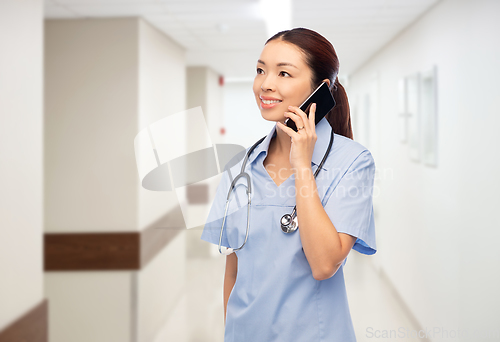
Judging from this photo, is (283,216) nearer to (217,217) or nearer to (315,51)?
(217,217)

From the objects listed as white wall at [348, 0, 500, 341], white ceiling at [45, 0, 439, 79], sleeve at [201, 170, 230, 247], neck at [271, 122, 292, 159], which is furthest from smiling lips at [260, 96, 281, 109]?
white ceiling at [45, 0, 439, 79]

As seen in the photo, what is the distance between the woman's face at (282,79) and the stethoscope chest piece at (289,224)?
219mm

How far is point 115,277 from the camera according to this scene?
349cm

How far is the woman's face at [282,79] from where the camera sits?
92 centimetres

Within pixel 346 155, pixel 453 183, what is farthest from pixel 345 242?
pixel 453 183

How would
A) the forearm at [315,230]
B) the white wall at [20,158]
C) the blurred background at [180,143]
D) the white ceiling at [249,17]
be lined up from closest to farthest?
→ 1. the forearm at [315,230]
2. the white wall at [20,158]
3. the blurred background at [180,143]
4. the white ceiling at [249,17]

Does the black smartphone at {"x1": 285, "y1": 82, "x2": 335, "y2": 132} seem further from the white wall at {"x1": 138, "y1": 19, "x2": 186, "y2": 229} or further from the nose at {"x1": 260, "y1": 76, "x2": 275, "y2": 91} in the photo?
the white wall at {"x1": 138, "y1": 19, "x2": 186, "y2": 229}

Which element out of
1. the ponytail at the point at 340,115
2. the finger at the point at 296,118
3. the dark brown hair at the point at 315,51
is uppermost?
the dark brown hair at the point at 315,51

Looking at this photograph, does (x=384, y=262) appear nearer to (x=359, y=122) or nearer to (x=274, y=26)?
(x=359, y=122)

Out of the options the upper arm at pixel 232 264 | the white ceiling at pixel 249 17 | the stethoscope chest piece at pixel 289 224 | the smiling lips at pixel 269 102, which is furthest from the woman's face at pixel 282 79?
the white ceiling at pixel 249 17

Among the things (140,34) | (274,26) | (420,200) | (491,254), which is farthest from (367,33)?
(491,254)

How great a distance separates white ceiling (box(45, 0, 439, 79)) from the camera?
9.64ft

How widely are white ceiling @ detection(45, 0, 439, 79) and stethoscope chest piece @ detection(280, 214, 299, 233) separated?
230cm

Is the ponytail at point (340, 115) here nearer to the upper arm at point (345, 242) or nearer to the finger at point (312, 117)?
the finger at point (312, 117)
